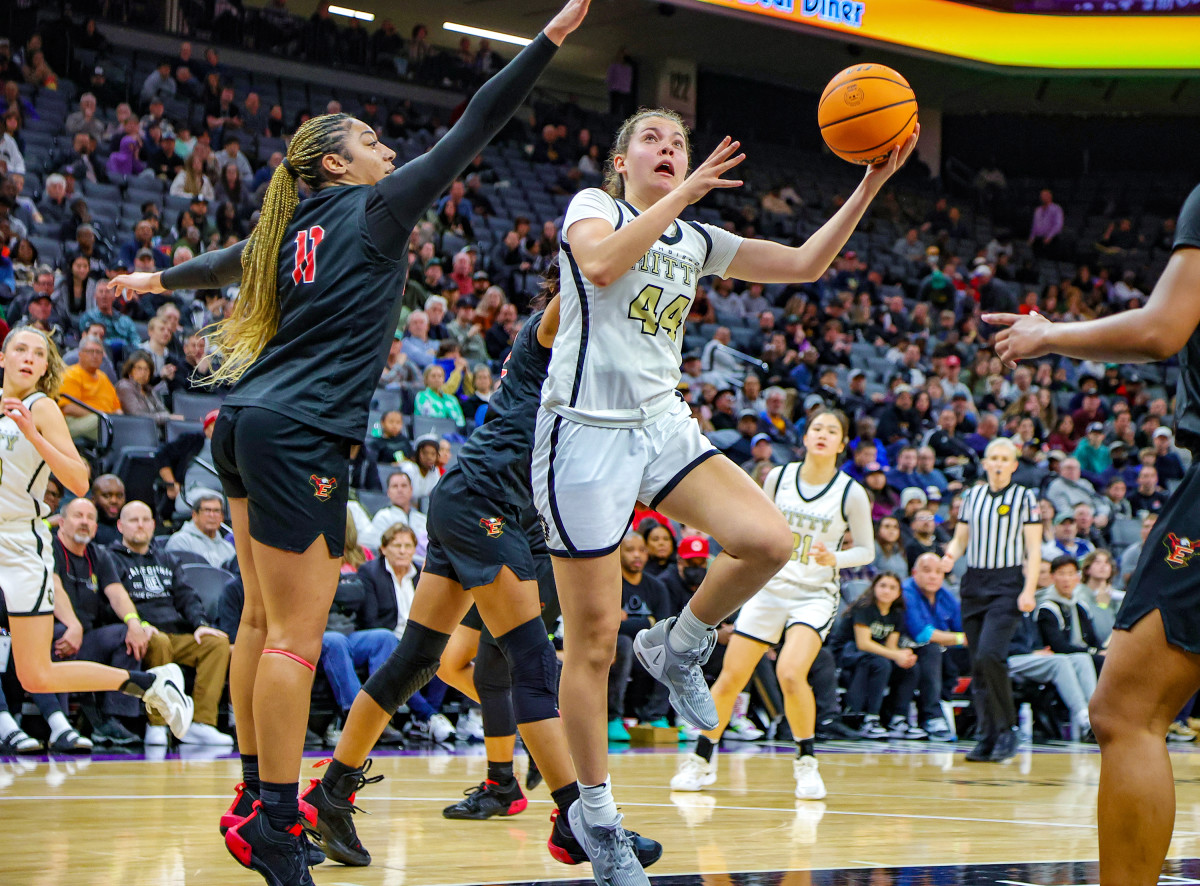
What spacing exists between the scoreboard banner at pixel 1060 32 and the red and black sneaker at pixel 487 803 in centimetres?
1666

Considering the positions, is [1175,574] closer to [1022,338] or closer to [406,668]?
[1022,338]

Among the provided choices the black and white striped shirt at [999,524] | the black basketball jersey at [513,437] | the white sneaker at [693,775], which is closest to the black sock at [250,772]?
the black basketball jersey at [513,437]

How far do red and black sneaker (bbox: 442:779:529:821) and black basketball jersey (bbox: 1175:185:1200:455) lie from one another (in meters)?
3.27

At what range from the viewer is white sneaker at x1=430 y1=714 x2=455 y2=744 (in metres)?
8.26

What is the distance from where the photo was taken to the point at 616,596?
354 cm

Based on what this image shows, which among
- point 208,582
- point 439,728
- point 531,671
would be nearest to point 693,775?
point 531,671

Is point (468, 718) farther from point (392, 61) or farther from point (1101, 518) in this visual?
point (392, 61)

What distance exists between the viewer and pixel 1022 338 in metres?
→ 2.89

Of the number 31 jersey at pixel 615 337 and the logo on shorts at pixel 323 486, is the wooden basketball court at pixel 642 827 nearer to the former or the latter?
the logo on shorts at pixel 323 486

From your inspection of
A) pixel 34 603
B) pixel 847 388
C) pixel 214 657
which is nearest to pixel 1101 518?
pixel 847 388

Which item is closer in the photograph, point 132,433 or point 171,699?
point 171,699

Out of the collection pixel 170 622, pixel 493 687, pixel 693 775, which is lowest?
pixel 693 775

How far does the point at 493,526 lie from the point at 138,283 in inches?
57.9

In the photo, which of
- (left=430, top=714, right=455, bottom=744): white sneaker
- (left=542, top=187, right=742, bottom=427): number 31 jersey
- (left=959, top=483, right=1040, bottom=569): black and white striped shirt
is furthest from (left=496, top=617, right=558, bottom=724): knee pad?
(left=959, top=483, right=1040, bottom=569): black and white striped shirt
